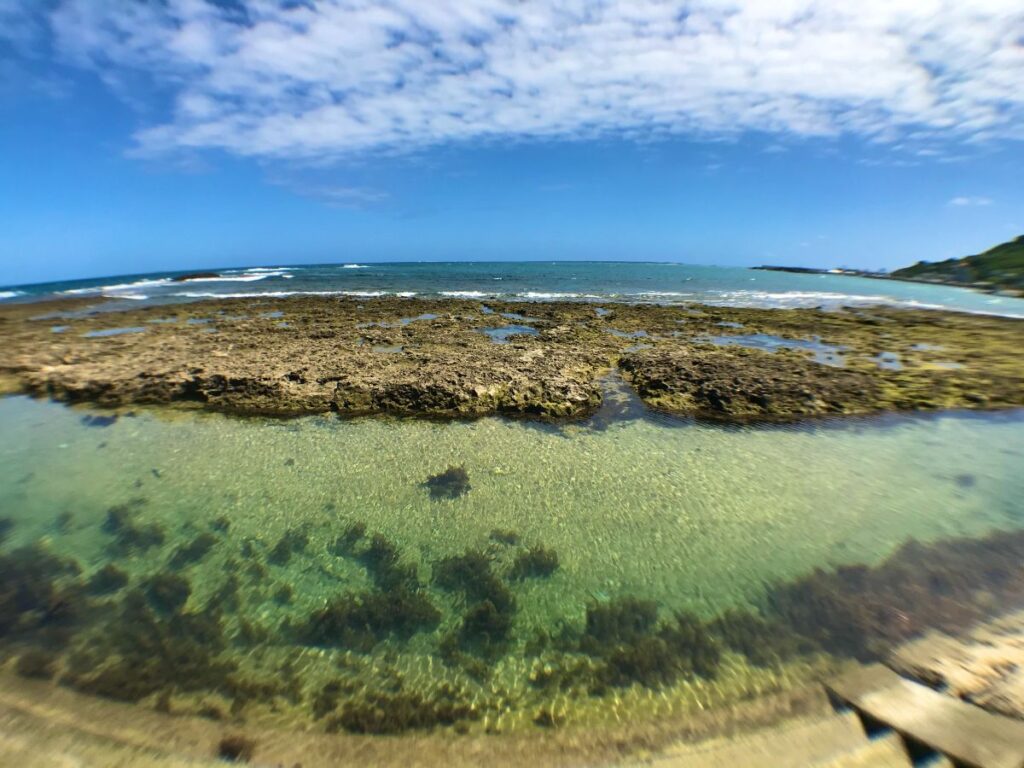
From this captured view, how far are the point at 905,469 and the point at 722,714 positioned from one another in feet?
26.6

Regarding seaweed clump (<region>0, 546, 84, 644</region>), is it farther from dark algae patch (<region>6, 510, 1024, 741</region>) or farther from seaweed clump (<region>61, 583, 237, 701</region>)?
seaweed clump (<region>61, 583, 237, 701</region>)

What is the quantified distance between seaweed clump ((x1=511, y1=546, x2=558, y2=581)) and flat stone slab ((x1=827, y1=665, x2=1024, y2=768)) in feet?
11.6

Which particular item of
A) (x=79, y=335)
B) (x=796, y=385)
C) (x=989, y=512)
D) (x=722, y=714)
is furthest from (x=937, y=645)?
(x=79, y=335)

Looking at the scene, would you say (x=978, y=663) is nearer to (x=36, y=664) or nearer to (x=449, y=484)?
(x=449, y=484)

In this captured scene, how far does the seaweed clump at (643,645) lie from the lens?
4984 millimetres

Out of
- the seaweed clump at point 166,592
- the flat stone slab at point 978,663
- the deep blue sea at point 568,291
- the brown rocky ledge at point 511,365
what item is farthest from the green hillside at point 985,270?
the seaweed clump at point 166,592

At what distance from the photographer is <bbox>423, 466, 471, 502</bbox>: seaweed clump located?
334 inches

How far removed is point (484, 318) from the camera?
27391 mm

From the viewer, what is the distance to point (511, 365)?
15172 mm

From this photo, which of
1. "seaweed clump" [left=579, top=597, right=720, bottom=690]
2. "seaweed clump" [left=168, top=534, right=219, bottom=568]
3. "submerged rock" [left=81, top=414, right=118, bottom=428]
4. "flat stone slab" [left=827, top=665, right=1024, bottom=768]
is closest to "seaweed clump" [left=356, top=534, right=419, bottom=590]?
"seaweed clump" [left=168, top=534, right=219, bottom=568]

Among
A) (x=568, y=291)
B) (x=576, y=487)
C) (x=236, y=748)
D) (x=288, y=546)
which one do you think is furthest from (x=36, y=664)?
(x=568, y=291)

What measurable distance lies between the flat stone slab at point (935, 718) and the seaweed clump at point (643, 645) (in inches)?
53.0

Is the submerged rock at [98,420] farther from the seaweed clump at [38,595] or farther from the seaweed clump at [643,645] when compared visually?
the seaweed clump at [643,645]

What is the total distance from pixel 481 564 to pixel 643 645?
8.33 feet
